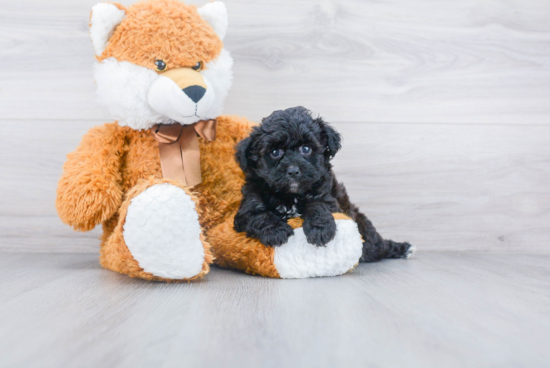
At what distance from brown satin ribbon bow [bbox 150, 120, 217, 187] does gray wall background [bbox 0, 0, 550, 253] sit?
351 millimetres

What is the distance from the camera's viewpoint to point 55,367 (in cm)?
58

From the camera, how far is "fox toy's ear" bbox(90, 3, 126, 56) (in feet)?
3.56

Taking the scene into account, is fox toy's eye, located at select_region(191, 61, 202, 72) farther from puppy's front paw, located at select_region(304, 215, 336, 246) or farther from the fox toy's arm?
puppy's front paw, located at select_region(304, 215, 336, 246)

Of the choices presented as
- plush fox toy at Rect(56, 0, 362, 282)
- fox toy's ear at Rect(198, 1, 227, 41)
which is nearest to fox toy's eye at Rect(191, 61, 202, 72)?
plush fox toy at Rect(56, 0, 362, 282)

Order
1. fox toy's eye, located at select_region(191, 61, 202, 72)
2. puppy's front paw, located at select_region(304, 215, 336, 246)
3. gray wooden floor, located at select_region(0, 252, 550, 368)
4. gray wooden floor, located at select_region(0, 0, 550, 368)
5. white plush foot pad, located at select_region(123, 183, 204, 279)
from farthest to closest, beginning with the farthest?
gray wooden floor, located at select_region(0, 0, 550, 368) < fox toy's eye, located at select_region(191, 61, 202, 72) < puppy's front paw, located at select_region(304, 215, 336, 246) < white plush foot pad, located at select_region(123, 183, 204, 279) < gray wooden floor, located at select_region(0, 252, 550, 368)

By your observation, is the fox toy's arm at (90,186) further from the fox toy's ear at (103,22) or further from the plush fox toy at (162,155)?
the fox toy's ear at (103,22)

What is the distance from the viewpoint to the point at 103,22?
43.1 inches

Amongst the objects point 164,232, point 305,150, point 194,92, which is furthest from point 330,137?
point 164,232

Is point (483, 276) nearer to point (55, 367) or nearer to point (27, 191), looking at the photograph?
point (55, 367)

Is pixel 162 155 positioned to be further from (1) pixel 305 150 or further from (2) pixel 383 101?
(2) pixel 383 101

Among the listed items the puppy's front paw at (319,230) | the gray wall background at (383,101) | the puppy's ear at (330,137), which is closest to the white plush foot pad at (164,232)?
the puppy's front paw at (319,230)

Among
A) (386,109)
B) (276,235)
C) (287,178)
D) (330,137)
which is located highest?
(386,109)

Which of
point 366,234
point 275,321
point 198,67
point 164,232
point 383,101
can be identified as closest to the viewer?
point 275,321

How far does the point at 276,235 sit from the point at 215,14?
65 centimetres
